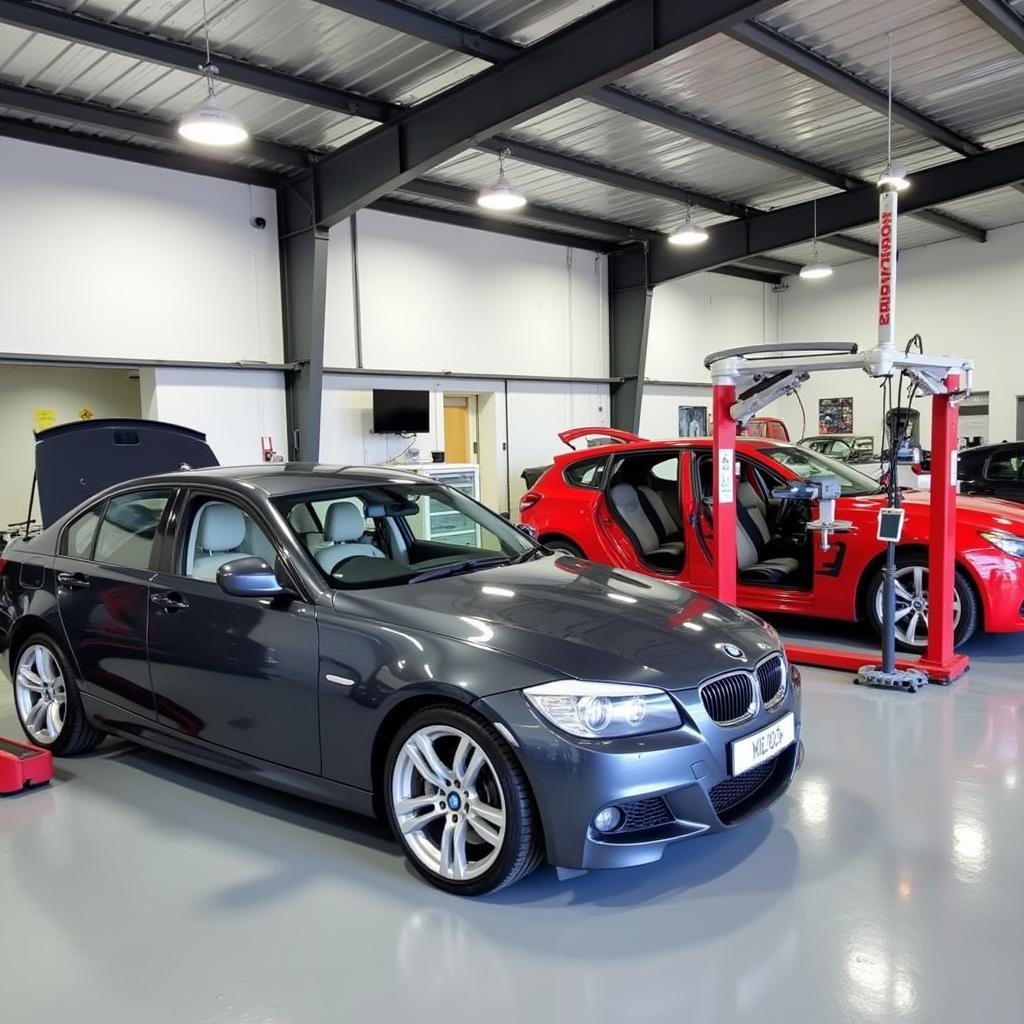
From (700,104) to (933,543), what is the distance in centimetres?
615

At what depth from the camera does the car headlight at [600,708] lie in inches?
96.0

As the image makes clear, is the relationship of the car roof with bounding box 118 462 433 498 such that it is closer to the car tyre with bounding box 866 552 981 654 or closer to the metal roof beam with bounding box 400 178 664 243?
the car tyre with bounding box 866 552 981 654

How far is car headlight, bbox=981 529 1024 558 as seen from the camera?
5102 millimetres

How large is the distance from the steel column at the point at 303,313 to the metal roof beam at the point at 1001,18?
6.58m

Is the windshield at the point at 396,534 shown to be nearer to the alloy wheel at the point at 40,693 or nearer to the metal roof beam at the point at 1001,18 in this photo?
the alloy wheel at the point at 40,693

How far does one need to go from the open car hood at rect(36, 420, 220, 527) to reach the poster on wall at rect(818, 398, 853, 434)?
549 inches

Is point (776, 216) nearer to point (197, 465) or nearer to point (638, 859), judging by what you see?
point (197, 465)

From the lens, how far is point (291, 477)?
3.52 m

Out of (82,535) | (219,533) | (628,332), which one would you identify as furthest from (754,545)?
(628,332)

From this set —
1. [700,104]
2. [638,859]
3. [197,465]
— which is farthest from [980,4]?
[638,859]

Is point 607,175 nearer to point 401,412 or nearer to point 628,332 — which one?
point 628,332

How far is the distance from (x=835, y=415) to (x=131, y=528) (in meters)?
15.6

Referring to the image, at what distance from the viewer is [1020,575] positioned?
509 centimetres

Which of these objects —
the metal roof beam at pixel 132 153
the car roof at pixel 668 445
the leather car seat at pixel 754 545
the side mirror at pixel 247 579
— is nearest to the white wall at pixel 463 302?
the metal roof beam at pixel 132 153
